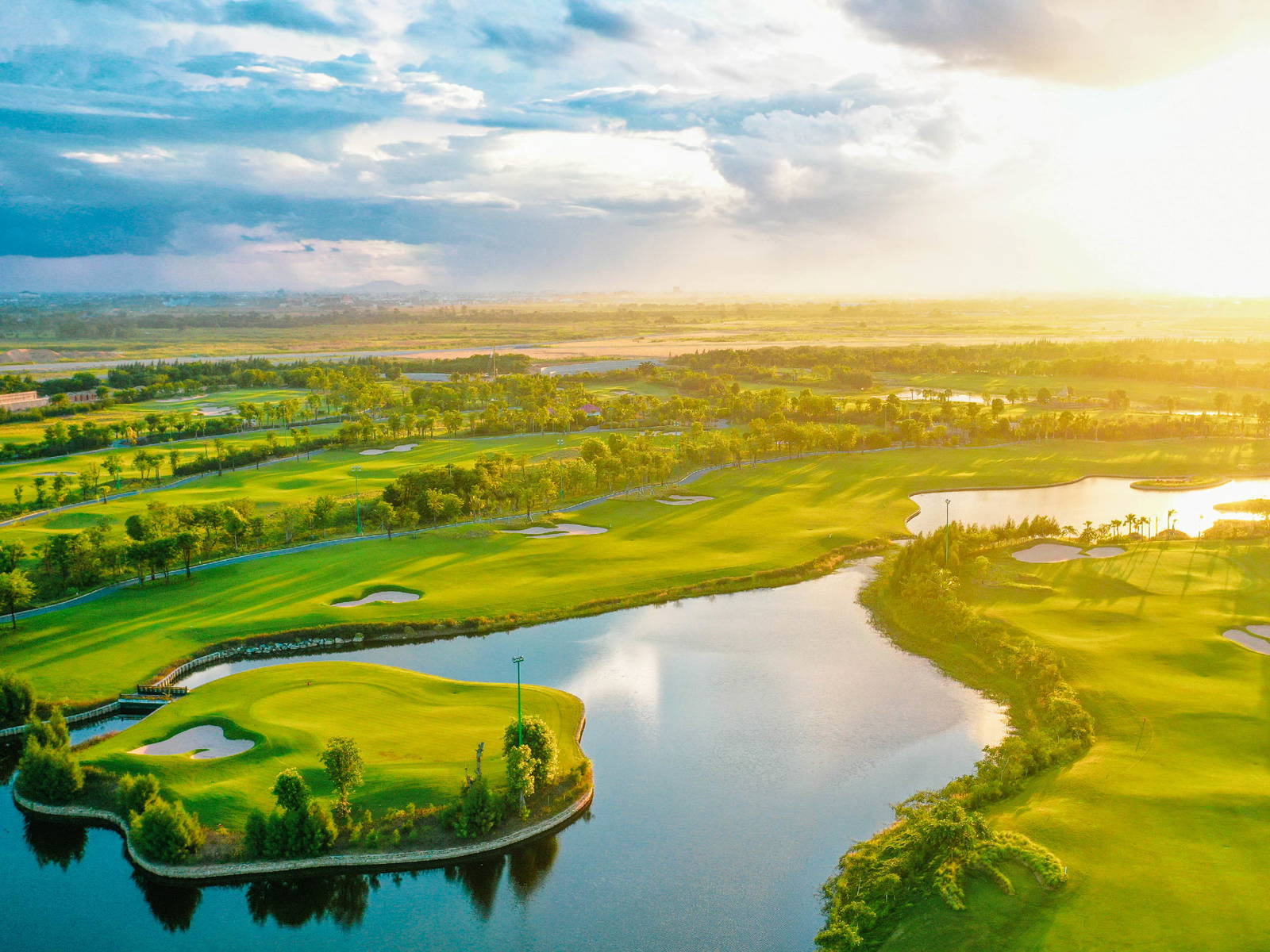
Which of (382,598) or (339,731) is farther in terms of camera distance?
(382,598)

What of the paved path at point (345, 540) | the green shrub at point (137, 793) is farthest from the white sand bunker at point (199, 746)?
the paved path at point (345, 540)

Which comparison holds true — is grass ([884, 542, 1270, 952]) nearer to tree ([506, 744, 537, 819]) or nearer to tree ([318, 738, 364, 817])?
tree ([506, 744, 537, 819])

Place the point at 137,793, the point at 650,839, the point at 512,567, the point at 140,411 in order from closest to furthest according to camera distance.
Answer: the point at 650,839 < the point at 137,793 < the point at 512,567 < the point at 140,411

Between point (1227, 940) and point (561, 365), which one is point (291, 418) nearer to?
point (561, 365)

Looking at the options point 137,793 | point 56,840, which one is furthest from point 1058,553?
point 56,840

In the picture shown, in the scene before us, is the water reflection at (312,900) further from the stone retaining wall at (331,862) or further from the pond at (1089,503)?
the pond at (1089,503)

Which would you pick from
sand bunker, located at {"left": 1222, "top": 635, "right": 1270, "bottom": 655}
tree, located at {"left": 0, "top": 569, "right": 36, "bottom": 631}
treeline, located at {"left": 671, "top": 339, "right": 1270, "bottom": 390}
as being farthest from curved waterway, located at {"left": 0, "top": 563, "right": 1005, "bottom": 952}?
treeline, located at {"left": 671, "top": 339, "right": 1270, "bottom": 390}

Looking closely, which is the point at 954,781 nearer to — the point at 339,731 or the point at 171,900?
the point at 339,731
